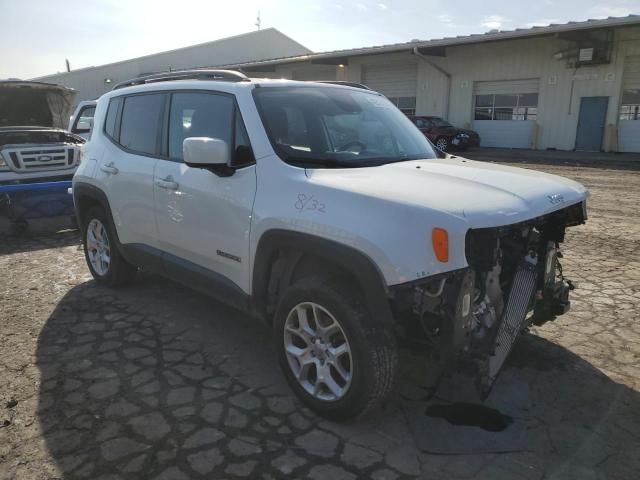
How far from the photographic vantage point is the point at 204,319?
14.5 ft

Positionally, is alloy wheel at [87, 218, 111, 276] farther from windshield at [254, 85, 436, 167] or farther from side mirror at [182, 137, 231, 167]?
windshield at [254, 85, 436, 167]

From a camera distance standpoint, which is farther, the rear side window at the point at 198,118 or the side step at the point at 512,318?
the rear side window at the point at 198,118

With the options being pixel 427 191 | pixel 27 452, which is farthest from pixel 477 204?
pixel 27 452

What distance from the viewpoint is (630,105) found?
20.6 m

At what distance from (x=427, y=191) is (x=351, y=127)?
1192 mm

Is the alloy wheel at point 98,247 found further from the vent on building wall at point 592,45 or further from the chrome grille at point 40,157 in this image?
the vent on building wall at point 592,45

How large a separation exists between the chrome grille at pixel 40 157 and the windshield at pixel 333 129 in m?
5.88

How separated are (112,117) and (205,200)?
6.44 feet

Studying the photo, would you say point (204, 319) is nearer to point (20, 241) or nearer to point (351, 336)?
point (351, 336)

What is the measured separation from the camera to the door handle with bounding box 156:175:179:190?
3.82m

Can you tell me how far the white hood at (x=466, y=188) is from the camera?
2.53m

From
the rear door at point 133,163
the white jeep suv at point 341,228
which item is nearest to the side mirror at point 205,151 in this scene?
the white jeep suv at point 341,228

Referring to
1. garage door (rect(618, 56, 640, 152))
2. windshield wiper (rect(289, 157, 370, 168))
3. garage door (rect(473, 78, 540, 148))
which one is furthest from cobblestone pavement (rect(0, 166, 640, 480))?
garage door (rect(473, 78, 540, 148))

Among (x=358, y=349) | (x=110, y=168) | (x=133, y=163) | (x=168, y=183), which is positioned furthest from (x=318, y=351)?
(x=110, y=168)
